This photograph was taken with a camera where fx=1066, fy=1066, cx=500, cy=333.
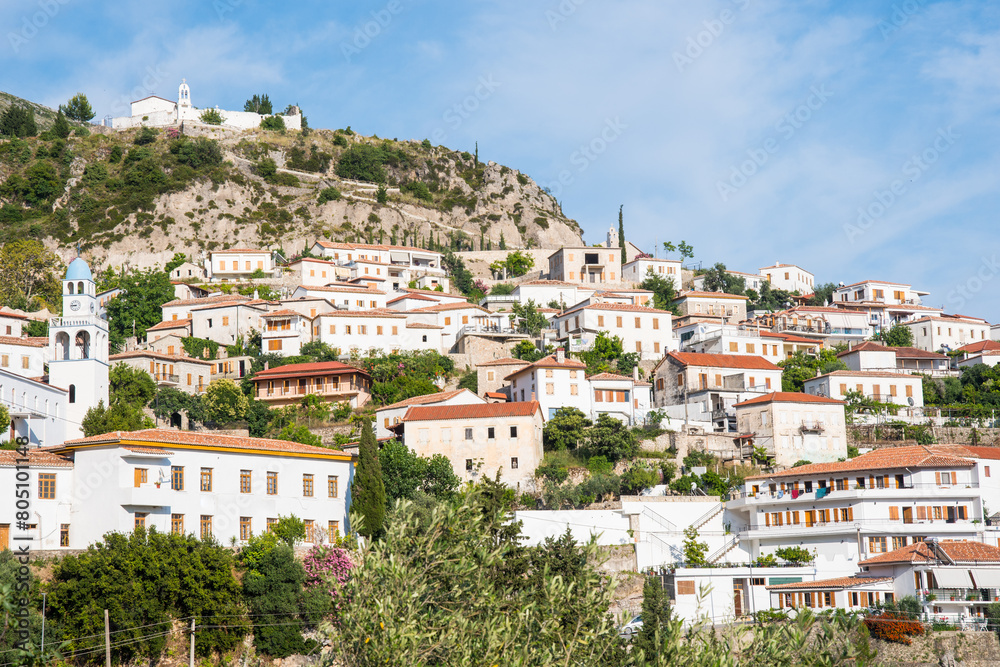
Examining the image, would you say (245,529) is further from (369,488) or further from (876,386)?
(876,386)

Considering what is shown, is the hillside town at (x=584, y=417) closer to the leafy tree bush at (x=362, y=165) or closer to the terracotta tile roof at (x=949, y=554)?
the terracotta tile roof at (x=949, y=554)

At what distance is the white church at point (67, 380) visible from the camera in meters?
54.1

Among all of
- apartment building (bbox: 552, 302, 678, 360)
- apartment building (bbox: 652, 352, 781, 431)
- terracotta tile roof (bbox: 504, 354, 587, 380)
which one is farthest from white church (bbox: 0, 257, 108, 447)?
apartment building (bbox: 652, 352, 781, 431)

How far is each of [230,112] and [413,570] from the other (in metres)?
135

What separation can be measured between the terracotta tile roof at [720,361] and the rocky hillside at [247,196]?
182 ft

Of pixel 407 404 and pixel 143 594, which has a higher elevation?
pixel 407 404

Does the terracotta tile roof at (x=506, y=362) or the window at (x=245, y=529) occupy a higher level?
the terracotta tile roof at (x=506, y=362)

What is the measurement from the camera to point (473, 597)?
856 inches

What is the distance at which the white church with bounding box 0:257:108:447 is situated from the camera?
54.1 m

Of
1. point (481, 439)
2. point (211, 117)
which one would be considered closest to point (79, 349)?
point (481, 439)

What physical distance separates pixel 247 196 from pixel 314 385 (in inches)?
2420

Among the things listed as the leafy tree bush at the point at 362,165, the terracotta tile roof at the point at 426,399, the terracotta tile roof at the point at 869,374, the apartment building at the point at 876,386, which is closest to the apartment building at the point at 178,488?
the terracotta tile roof at the point at 426,399

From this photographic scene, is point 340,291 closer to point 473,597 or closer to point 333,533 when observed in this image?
point 333,533

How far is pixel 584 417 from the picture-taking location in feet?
209
